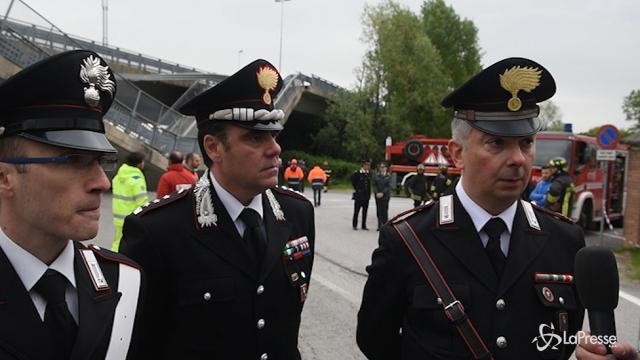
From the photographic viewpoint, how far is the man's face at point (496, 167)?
7.80ft

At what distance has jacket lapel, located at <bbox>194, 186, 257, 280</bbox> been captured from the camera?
104 inches

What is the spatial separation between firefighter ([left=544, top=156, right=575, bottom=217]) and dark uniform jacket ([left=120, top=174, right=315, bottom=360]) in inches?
359

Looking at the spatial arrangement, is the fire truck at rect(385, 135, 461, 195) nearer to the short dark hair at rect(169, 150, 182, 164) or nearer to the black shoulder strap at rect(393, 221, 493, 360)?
the short dark hair at rect(169, 150, 182, 164)

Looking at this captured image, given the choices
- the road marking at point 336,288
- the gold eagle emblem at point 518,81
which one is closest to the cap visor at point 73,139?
the gold eagle emblem at point 518,81

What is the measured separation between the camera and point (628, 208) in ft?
41.5

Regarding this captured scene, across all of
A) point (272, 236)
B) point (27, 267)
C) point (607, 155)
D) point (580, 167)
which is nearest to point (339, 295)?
point (272, 236)

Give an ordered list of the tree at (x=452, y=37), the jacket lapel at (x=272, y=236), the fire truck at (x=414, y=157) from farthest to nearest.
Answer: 1. the tree at (x=452, y=37)
2. the fire truck at (x=414, y=157)
3. the jacket lapel at (x=272, y=236)

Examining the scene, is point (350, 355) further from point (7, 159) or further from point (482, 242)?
point (7, 159)

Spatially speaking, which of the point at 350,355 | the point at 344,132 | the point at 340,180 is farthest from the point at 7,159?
the point at 344,132

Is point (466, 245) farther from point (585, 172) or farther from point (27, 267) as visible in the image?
point (585, 172)

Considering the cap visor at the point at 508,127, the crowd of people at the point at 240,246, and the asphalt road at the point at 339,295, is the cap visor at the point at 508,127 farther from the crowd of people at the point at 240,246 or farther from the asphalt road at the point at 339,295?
the asphalt road at the point at 339,295

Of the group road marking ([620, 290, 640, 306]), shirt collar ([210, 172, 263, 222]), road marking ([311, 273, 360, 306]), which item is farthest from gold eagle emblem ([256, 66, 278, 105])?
road marking ([620, 290, 640, 306])

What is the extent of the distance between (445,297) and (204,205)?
1.25 metres

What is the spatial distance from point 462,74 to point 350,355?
40.2 metres
